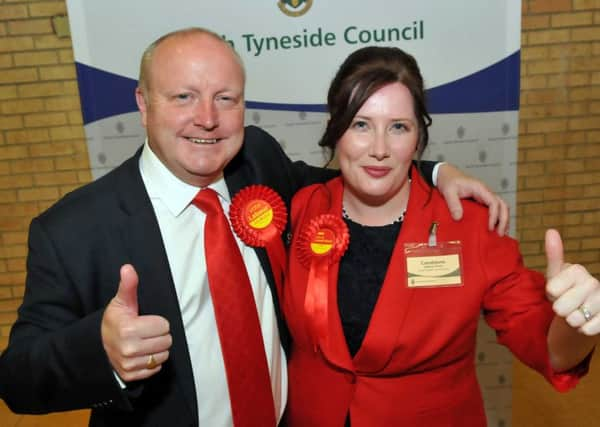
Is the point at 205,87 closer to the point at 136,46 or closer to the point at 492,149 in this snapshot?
the point at 136,46

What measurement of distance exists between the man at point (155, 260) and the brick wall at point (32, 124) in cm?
234

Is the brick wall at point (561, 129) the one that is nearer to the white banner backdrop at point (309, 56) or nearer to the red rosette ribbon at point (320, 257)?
the white banner backdrop at point (309, 56)

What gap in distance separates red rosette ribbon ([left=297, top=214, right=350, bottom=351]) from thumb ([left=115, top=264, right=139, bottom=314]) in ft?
2.07

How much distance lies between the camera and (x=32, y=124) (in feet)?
12.7

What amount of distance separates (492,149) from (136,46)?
1.82 m

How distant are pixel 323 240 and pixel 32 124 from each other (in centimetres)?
287

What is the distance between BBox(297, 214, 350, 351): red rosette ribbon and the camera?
5.84ft

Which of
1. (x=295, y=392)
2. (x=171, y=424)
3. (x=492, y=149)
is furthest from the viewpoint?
(x=492, y=149)

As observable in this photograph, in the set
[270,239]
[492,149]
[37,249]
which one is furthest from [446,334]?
[492,149]

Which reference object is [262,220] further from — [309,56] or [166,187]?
[309,56]

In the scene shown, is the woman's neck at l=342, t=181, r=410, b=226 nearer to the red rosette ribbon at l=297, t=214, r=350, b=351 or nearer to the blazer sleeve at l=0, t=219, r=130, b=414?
the red rosette ribbon at l=297, t=214, r=350, b=351

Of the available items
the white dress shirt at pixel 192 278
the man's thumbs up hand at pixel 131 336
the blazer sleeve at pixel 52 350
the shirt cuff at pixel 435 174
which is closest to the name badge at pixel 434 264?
the shirt cuff at pixel 435 174

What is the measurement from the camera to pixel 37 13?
A: 12.0 feet

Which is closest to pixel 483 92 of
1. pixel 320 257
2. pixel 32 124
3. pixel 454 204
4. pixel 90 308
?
pixel 454 204
